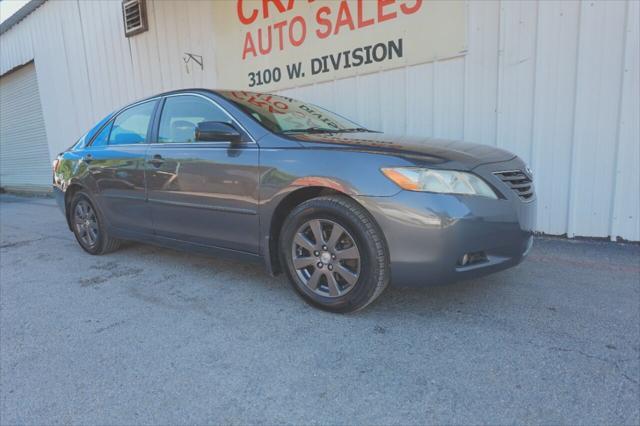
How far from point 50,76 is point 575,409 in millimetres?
13048

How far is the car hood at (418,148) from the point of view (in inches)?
92.5

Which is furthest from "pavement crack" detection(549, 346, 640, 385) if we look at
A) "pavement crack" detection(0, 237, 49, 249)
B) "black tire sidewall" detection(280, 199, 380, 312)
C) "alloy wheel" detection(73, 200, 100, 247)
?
"pavement crack" detection(0, 237, 49, 249)

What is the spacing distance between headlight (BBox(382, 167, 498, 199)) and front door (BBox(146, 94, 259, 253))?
101 cm

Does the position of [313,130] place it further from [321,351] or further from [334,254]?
[321,351]

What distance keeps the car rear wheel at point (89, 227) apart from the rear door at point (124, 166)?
267 mm

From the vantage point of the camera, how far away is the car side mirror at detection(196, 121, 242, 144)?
2771 millimetres

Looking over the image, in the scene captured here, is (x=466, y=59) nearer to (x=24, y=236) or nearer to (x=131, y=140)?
(x=131, y=140)

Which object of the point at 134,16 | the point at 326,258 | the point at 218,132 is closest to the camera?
the point at 326,258

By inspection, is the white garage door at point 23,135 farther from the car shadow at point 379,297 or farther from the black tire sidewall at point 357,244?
the black tire sidewall at point 357,244

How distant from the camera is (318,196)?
2.66m

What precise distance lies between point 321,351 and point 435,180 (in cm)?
112

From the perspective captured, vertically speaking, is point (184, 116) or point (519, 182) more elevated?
point (184, 116)

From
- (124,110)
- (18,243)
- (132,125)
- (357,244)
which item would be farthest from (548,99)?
(18,243)

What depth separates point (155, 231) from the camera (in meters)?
3.55
